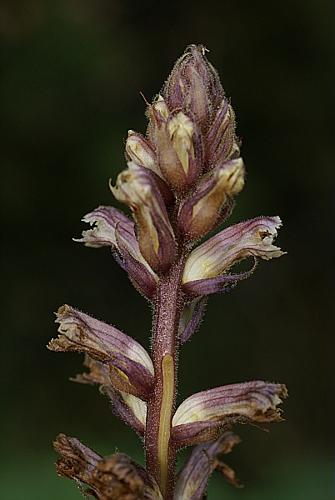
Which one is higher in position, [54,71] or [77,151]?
[54,71]

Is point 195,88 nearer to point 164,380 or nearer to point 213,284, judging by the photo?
point 213,284

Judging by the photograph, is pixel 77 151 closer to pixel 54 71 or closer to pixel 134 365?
pixel 54 71

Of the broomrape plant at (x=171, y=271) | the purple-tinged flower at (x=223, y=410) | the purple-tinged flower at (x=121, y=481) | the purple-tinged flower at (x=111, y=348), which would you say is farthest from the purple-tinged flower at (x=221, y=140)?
the purple-tinged flower at (x=121, y=481)

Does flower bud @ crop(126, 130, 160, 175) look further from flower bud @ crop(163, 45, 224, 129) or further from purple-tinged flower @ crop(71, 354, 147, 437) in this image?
purple-tinged flower @ crop(71, 354, 147, 437)

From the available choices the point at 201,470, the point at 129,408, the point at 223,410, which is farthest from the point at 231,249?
the point at 201,470
